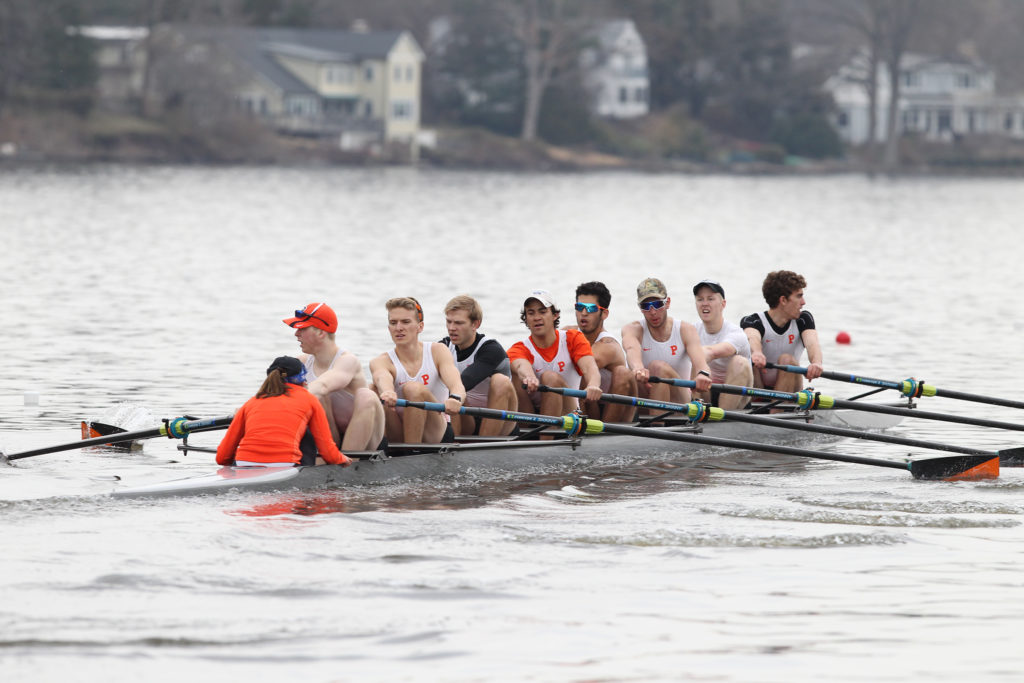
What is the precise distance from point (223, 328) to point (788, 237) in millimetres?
29944

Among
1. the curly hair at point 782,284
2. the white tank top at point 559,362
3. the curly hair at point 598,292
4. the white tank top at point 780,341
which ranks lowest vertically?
the white tank top at point 559,362

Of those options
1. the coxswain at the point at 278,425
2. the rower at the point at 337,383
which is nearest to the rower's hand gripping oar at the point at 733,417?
the rower at the point at 337,383

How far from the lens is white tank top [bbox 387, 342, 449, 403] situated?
468 inches

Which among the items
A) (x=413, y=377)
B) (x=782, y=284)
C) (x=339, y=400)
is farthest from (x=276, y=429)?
(x=782, y=284)

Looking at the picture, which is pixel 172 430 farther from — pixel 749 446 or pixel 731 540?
pixel 749 446

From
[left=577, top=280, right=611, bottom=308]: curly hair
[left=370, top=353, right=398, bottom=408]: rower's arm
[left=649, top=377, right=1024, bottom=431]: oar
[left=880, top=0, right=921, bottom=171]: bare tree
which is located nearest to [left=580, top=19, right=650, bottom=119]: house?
[left=880, top=0, right=921, bottom=171]: bare tree

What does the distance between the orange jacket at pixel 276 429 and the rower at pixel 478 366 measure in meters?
1.74

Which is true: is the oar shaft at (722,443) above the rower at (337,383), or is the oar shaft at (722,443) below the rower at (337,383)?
below

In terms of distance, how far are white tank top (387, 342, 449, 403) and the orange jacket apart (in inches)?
41.3

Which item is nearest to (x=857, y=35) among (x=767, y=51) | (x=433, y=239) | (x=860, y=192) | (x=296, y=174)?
(x=767, y=51)

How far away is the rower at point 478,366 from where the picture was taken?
40.3ft

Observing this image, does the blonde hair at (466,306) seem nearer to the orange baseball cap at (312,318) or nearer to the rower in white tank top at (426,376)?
the rower in white tank top at (426,376)

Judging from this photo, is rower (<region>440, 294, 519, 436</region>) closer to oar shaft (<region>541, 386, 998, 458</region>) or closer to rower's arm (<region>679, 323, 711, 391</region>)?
oar shaft (<region>541, 386, 998, 458</region>)

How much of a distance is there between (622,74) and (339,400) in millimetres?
96577
